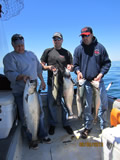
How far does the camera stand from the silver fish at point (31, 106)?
2.46 m

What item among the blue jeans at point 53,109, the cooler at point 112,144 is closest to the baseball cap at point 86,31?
the blue jeans at point 53,109

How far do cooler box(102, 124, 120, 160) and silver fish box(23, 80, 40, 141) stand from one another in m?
1.22

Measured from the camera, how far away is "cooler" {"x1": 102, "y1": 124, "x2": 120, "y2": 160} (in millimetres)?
1764

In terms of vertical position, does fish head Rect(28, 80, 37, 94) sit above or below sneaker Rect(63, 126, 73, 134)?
above

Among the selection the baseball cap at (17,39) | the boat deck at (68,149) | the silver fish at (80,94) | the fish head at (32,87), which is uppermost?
the baseball cap at (17,39)

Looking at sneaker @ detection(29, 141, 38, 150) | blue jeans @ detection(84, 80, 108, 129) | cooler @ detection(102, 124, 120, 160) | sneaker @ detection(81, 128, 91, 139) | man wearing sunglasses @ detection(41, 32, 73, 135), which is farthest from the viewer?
man wearing sunglasses @ detection(41, 32, 73, 135)

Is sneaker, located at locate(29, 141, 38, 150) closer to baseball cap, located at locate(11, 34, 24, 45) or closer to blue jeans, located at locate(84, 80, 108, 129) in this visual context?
blue jeans, located at locate(84, 80, 108, 129)

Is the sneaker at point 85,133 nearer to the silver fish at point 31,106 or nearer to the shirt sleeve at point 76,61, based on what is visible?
the silver fish at point 31,106

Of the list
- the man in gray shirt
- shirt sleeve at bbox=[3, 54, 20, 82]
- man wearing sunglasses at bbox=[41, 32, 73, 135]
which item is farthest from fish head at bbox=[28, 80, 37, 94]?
man wearing sunglasses at bbox=[41, 32, 73, 135]

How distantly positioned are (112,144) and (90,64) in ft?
5.30

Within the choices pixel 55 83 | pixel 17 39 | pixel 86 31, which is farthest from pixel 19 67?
pixel 86 31

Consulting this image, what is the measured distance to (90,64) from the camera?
299cm

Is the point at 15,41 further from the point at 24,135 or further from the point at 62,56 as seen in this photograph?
the point at 24,135

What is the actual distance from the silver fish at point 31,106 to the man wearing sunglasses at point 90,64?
978 millimetres
